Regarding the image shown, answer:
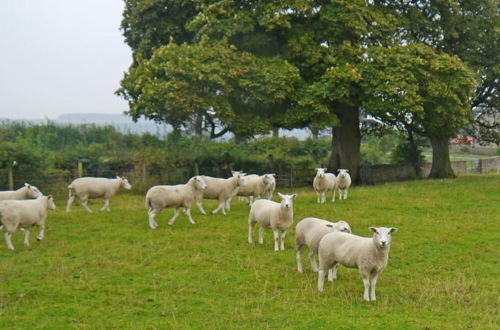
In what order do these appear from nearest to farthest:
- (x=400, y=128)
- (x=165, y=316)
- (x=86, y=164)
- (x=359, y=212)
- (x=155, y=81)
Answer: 1. (x=165, y=316)
2. (x=359, y=212)
3. (x=155, y=81)
4. (x=86, y=164)
5. (x=400, y=128)

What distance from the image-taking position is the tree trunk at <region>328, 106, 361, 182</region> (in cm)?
3316

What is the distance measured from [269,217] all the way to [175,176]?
16.6m

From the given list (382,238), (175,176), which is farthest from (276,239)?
(175,176)

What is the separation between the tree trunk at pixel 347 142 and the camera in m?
33.2

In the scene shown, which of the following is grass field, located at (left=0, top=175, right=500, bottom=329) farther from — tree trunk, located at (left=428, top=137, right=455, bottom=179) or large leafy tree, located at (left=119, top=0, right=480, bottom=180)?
tree trunk, located at (left=428, top=137, right=455, bottom=179)

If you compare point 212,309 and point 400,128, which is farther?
point 400,128

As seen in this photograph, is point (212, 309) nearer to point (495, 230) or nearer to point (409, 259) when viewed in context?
point (409, 259)

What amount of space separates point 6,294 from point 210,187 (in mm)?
10799

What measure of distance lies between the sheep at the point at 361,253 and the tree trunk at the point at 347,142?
22.3 m

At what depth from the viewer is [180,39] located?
111 feet

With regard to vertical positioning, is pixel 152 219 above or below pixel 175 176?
below

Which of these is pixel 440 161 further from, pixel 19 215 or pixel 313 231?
pixel 19 215

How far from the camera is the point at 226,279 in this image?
12258 millimetres

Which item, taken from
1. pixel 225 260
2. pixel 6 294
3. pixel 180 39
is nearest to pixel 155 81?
pixel 180 39
